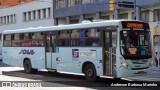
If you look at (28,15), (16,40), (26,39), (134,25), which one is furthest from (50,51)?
(28,15)

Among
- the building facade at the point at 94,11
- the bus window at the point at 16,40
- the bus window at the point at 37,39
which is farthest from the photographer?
the building facade at the point at 94,11

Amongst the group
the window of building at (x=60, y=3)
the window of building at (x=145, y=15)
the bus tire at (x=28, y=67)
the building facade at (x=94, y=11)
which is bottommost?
the bus tire at (x=28, y=67)

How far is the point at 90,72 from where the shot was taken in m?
17.4

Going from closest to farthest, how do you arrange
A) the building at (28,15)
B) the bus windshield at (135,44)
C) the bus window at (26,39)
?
the bus windshield at (135,44), the bus window at (26,39), the building at (28,15)

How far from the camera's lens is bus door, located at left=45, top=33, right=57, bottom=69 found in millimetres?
20281

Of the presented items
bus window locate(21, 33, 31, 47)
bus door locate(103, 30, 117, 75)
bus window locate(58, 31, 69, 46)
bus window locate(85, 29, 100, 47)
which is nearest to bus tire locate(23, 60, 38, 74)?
bus window locate(21, 33, 31, 47)

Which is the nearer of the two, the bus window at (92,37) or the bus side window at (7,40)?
the bus window at (92,37)

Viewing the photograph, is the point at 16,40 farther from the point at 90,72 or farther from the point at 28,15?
the point at 28,15

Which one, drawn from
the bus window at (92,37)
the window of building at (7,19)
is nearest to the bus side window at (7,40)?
the bus window at (92,37)

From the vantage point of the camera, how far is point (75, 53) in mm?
18531

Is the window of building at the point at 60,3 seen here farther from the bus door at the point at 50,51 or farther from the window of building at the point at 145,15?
the bus door at the point at 50,51

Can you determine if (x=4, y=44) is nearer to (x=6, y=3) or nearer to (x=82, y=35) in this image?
(x=82, y=35)

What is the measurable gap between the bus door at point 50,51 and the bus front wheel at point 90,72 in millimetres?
3057

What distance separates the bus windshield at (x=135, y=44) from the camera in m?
15.8
